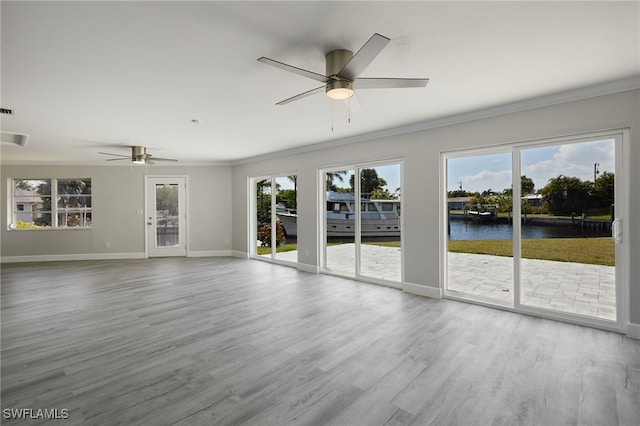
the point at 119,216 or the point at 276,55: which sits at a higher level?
the point at 276,55

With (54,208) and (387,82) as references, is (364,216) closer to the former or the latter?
(387,82)

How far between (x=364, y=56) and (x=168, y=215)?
7679mm

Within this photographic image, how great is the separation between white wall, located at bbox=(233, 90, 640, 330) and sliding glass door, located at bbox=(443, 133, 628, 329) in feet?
0.44

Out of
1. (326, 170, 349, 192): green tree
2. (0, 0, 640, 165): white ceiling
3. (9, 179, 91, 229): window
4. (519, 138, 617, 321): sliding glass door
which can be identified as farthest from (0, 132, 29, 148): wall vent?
(519, 138, 617, 321): sliding glass door

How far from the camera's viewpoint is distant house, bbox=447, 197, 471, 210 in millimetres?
4320

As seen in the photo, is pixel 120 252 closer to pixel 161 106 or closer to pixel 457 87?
pixel 161 106

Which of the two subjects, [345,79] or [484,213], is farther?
[484,213]

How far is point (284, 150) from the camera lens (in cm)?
649

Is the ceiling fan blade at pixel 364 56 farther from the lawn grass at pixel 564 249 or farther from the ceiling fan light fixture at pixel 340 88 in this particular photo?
the lawn grass at pixel 564 249

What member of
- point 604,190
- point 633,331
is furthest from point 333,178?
point 633,331

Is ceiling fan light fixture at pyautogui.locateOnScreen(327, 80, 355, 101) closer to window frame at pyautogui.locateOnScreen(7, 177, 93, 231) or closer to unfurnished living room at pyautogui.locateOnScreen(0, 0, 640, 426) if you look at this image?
unfurnished living room at pyautogui.locateOnScreen(0, 0, 640, 426)

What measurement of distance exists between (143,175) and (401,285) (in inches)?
275

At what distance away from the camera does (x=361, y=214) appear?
17.8 ft

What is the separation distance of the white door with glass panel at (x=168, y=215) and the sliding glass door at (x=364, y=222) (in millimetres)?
4286
